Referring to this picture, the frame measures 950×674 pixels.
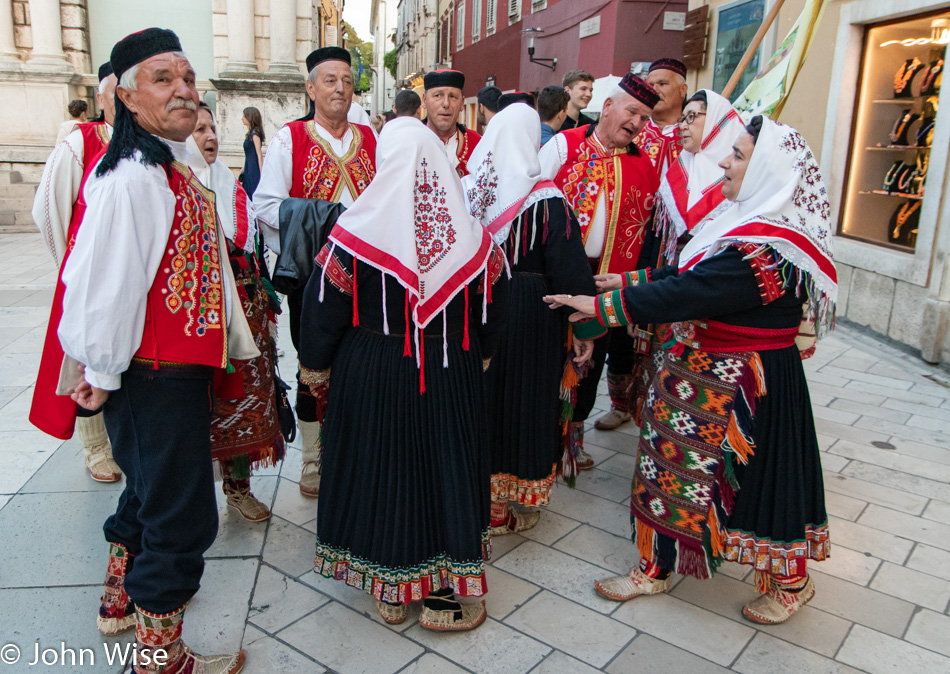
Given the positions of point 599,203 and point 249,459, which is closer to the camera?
point 249,459

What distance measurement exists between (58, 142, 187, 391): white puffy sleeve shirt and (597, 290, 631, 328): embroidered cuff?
1510 mm

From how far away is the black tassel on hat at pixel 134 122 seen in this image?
197 centimetres

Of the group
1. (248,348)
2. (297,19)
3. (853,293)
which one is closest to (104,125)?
(248,348)

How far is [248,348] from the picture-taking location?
2299mm

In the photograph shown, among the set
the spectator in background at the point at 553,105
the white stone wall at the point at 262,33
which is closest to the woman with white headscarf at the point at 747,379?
the spectator in background at the point at 553,105

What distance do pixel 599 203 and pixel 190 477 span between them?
87.7 inches

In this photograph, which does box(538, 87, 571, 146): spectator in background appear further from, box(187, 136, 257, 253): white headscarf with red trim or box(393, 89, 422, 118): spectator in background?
box(187, 136, 257, 253): white headscarf with red trim

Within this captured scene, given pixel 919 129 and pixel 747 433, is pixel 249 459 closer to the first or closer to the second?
pixel 747 433

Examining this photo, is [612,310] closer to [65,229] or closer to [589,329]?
[589,329]

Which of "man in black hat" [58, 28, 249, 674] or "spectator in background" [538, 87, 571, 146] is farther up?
"spectator in background" [538, 87, 571, 146]

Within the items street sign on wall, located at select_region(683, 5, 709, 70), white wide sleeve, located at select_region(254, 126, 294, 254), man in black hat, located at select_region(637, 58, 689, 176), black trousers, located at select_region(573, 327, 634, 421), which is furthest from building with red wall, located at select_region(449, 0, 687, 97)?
white wide sleeve, located at select_region(254, 126, 294, 254)

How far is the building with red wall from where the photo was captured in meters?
12.5

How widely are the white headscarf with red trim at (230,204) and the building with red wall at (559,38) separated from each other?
11232 millimetres

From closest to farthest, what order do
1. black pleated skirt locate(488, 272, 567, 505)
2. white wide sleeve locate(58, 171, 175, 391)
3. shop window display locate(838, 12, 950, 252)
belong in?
1. white wide sleeve locate(58, 171, 175, 391)
2. black pleated skirt locate(488, 272, 567, 505)
3. shop window display locate(838, 12, 950, 252)
